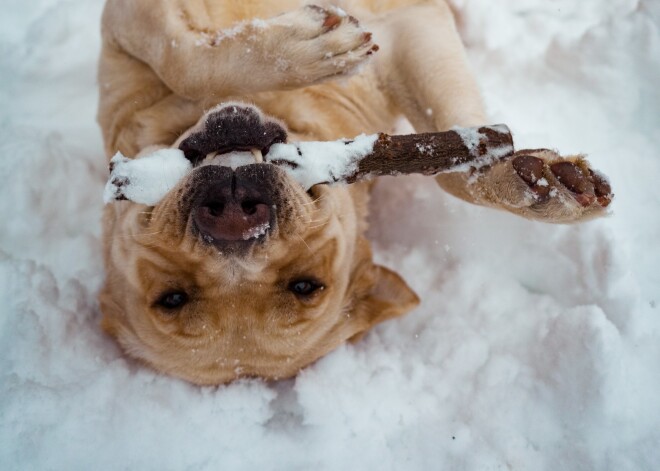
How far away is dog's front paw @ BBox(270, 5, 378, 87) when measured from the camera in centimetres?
256

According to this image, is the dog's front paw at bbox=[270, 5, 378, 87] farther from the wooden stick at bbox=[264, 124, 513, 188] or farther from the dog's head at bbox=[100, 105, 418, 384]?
the wooden stick at bbox=[264, 124, 513, 188]

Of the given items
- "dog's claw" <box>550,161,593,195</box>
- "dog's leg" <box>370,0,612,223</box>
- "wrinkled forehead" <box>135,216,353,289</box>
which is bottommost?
"wrinkled forehead" <box>135,216,353,289</box>

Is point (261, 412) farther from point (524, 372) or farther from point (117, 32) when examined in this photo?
point (117, 32)

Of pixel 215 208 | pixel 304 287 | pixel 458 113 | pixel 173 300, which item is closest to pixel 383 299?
pixel 304 287

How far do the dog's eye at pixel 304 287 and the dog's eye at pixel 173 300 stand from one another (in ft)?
1.44

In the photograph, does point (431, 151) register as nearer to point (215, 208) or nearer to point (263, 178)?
point (263, 178)

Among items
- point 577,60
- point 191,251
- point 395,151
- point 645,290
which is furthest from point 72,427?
point 577,60

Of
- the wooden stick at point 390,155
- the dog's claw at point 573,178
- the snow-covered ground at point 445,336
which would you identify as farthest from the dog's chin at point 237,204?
the snow-covered ground at point 445,336

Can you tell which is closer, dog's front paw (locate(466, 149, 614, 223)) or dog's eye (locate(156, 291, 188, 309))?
dog's front paw (locate(466, 149, 614, 223))

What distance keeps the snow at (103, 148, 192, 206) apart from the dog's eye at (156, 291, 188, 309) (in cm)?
43

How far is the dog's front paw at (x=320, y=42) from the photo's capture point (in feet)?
8.39

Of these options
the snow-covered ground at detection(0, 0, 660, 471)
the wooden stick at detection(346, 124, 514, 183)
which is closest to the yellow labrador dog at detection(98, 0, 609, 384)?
the wooden stick at detection(346, 124, 514, 183)

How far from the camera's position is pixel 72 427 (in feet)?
Answer: 10.2

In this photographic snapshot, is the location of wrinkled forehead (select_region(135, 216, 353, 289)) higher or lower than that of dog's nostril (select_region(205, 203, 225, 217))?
lower
